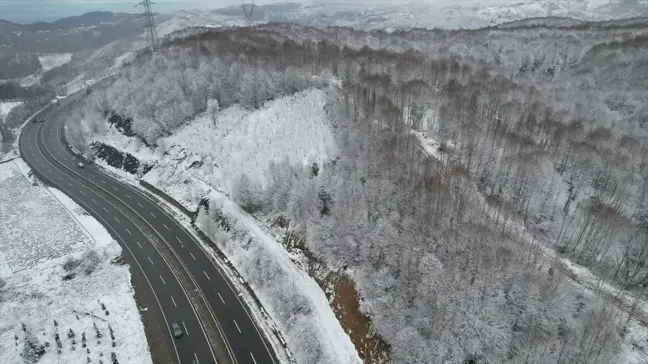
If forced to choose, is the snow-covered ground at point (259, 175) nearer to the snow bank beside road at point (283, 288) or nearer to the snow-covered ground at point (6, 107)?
the snow bank beside road at point (283, 288)

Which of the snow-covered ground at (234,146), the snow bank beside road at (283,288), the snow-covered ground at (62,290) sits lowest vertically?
the snow-covered ground at (62,290)

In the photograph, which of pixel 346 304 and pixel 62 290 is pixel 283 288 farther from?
pixel 62 290

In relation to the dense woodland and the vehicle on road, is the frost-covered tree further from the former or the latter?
the dense woodland

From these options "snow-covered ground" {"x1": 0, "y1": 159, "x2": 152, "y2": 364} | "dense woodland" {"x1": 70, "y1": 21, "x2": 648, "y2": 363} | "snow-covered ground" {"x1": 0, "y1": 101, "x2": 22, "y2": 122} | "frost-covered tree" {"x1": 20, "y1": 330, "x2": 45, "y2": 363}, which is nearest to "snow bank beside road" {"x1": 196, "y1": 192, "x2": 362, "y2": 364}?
"dense woodland" {"x1": 70, "y1": 21, "x2": 648, "y2": 363}

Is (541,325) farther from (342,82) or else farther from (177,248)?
(342,82)

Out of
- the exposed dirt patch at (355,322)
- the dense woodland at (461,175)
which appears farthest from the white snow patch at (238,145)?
the exposed dirt patch at (355,322)

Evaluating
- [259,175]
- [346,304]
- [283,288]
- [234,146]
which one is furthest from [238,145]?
[346,304]

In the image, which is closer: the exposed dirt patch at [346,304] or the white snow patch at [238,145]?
the exposed dirt patch at [346,304]
